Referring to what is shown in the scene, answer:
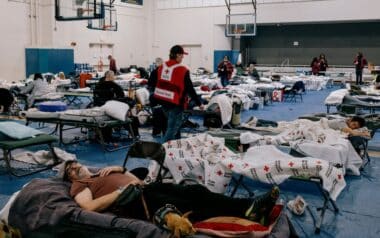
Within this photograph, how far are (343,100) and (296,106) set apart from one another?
3891 millimetres

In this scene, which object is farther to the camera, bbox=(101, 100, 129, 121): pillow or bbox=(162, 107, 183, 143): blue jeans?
bbox=(101, 100, 129, 121): pillow

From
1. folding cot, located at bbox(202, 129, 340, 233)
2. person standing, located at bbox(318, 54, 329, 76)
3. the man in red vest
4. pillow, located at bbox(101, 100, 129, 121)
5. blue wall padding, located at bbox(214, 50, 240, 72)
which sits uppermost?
blue wall padding, located at bbox(214, 50, 240, 72)

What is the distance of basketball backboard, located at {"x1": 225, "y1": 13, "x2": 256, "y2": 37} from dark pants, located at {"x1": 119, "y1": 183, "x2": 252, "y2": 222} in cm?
1729

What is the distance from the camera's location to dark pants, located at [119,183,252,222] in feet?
10.3

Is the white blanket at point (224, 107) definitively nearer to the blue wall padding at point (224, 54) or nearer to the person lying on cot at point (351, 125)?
the person lying on cot at point (351, 125)

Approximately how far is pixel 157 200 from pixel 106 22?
17.5 m

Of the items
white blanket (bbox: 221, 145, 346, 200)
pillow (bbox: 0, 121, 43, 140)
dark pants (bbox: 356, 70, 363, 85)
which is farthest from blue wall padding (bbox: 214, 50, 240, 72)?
white blanket (bbox: 221, 145, 346, 200)

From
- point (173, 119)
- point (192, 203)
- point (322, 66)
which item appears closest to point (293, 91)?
point (322, 66)

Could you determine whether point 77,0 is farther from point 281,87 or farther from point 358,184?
point 358,184

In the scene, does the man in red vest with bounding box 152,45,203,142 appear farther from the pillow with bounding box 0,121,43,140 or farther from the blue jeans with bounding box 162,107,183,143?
the pillow with bounding box 0,121,43,140

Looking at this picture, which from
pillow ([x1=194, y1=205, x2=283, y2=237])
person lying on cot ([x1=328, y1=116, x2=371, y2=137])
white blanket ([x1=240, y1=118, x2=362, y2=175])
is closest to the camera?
pillow ([x1=194, y1=205, x2=283, y2=237])

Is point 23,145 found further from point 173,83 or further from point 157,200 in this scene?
point 157,200

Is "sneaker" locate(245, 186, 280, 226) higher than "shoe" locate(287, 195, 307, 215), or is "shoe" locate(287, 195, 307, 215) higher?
"sneaker" locate(245, 186, 280, 226)

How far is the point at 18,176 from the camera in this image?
17.4ft
